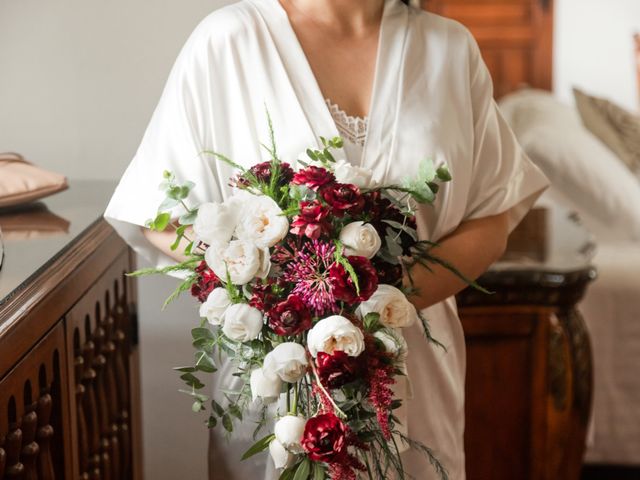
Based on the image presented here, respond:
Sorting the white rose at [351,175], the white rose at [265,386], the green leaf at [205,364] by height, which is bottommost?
the green leaf at [205,364]

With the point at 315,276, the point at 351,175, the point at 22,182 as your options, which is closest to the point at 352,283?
the point at 315,276

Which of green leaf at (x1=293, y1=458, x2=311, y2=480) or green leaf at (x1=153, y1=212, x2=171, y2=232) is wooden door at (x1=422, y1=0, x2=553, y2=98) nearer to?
green leaf at (x1=153, y1=212, x2=171, y2=232)

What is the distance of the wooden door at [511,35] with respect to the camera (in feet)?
17.3

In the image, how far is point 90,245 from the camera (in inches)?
63.5

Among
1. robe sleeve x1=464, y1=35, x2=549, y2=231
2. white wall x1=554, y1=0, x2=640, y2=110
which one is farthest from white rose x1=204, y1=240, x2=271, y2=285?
white wall x1=554, y1=0, x2=640, y2=110

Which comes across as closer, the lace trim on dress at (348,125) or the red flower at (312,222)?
the red flower at (312,222)

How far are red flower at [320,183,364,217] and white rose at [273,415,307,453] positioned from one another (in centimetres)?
25

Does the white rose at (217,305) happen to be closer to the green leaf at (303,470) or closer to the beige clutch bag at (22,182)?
the green leaf at (303,470)

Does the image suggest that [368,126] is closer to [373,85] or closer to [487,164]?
[373,85]

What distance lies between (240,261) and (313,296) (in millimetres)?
96

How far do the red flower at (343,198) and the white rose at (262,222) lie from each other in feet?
Result: 0.19

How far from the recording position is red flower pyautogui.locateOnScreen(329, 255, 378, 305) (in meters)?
1.16

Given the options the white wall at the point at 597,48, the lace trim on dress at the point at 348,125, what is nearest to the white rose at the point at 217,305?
the lace trim on dress at the point at 348,125

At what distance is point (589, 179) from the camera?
338 centimetres
